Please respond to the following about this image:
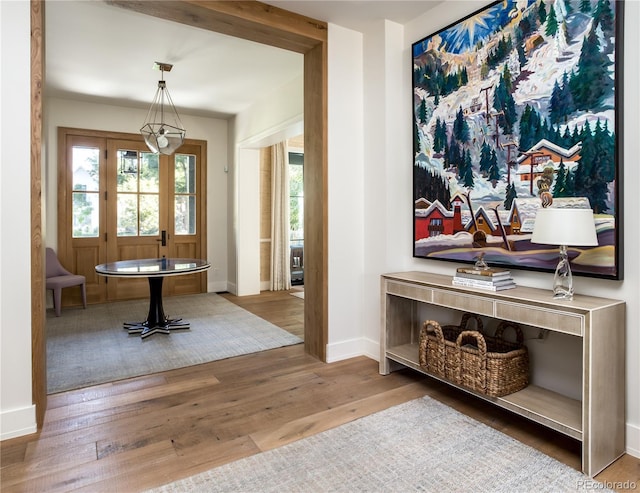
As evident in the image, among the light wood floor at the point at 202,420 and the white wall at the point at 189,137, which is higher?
the white wall at the point at 189,137

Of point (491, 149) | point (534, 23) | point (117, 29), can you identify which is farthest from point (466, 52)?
point (117, 29)

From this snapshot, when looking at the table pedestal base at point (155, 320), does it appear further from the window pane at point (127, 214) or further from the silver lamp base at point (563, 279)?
the silver lamp base at point (563, 279)

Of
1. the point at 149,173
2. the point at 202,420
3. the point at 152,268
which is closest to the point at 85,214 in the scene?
the point at 149,173

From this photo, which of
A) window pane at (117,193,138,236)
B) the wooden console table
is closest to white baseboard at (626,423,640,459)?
the wooden console table

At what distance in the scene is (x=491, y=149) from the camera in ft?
8.16

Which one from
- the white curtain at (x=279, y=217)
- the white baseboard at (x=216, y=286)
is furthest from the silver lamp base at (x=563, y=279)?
the white baseboard at (x=216, y=286)

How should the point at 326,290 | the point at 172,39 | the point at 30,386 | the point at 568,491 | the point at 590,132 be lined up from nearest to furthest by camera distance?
the point at 568,491 < the point at 590,132 < the point at 30,386 < the point at 326,290 < the point at 172,39

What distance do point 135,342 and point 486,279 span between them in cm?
319

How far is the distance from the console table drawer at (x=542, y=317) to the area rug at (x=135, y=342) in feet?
7.07

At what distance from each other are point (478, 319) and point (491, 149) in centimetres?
109

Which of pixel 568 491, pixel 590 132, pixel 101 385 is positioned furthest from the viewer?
pixel 101 385

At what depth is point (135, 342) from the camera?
3812 mm

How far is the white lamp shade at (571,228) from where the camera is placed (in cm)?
184

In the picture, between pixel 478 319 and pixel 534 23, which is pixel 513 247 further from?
pixel 534 23
